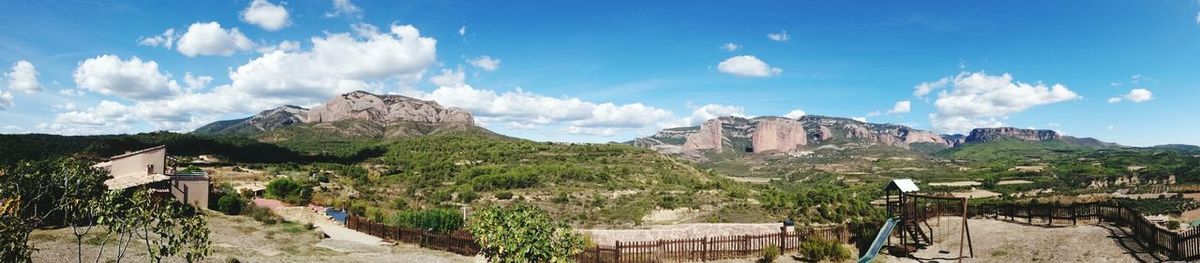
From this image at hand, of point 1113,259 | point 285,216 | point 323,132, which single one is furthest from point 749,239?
point 323,132

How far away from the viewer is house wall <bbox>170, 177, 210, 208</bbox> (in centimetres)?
2674

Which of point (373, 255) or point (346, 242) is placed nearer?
point (373, 255)

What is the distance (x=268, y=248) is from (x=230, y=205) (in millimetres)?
10630

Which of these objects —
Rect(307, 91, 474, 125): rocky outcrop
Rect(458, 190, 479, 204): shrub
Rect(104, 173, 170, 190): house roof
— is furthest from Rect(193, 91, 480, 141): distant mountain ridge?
Rect(104, 173, 170, 190): house roof

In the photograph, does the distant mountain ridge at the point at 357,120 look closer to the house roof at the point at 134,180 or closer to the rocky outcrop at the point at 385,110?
the rocky outcrop at the point at 385,110

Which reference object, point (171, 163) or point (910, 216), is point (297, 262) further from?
point (171, 163)

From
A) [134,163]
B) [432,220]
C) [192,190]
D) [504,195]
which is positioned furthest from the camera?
[504,195]

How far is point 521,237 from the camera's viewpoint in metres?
12.4

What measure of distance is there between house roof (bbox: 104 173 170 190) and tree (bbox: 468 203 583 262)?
73.9 feet

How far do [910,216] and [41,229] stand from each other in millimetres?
28736

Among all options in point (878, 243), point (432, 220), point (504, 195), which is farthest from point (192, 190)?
point (878, 243)

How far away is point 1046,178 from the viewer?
11281cm

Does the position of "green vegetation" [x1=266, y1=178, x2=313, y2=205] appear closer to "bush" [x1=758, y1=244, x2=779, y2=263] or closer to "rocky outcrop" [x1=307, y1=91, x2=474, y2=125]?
"bush" [x1=758, y1=244, x2=779, y2=263]

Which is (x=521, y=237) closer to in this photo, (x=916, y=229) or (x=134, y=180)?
(x=916, y=229)
